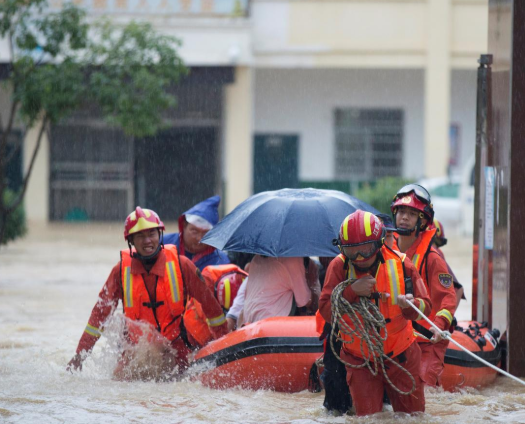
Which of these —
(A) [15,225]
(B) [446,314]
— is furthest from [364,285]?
(A) [15,225]

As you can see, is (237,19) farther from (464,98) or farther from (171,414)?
(171,414)

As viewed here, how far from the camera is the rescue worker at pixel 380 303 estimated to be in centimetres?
546

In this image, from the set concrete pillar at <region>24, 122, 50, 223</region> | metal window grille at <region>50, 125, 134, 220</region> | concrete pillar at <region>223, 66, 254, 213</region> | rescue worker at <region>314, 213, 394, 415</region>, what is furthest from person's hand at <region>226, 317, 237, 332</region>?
metal window grille at <region>50, 125, 134, 220</region>

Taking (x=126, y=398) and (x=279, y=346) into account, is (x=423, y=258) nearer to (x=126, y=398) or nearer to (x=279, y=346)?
(x=279, y=346)

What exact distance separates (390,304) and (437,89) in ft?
68.5

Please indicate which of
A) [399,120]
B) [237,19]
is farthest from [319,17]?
[399,120]

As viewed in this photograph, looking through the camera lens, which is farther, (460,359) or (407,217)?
(460,359)

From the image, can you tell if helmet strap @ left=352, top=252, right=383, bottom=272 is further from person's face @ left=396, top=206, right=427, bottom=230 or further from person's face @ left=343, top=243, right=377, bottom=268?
person's face @ left=396, top=206, right=427, bottom=230

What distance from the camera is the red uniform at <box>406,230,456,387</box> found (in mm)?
6555

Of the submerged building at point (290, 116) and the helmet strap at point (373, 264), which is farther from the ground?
the submerged building at point (290, 116)

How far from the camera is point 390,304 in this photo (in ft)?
18.3

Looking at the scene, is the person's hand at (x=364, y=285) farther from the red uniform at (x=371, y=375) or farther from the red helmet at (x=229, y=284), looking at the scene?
the red helmet at (x=229, y=284)

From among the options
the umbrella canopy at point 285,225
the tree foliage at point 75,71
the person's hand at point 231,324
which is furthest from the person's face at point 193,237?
the tree foliage at point 75,71

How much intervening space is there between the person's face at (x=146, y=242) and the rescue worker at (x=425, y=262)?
1859 millimetres
